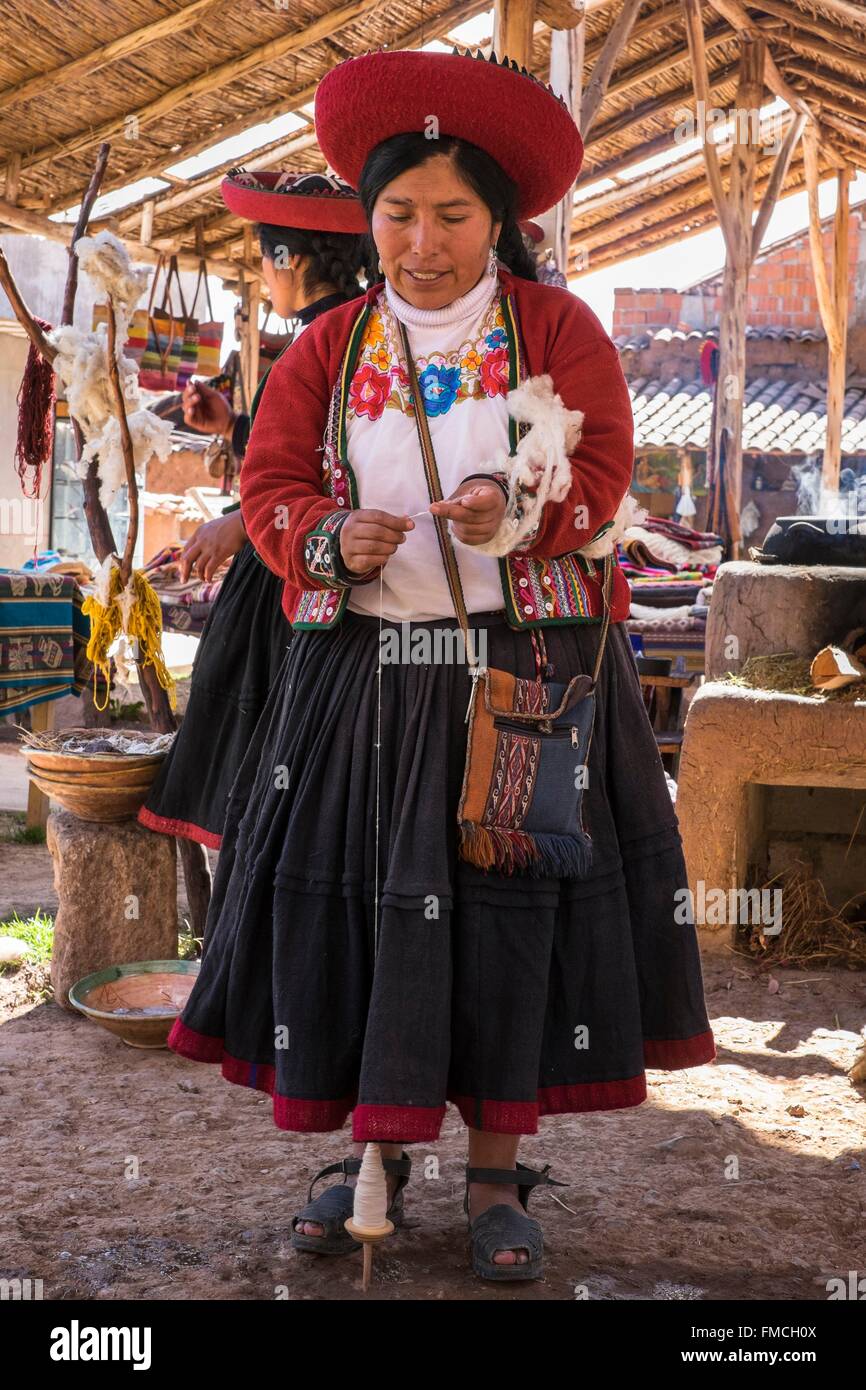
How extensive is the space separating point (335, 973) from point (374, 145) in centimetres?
138

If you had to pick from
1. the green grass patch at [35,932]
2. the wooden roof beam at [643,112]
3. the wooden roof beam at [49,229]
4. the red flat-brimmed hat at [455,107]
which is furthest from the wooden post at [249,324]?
the red flat-brimmed hat at [455,107]

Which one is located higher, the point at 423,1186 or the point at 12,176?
the point at 12,176

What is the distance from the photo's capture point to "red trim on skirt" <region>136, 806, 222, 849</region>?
3.42 metres

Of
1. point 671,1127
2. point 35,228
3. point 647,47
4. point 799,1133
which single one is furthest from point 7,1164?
point 647,47

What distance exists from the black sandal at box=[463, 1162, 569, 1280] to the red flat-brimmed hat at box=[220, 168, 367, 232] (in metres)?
2.00

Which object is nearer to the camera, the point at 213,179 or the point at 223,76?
the point at 223,76

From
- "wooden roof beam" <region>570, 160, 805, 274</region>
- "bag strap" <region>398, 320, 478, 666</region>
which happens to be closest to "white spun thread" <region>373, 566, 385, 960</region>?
"bag strap" <region>398, 320, 478, 666</region>

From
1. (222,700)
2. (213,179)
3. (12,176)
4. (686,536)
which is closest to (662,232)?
(213,179)

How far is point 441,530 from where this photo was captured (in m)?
2.11

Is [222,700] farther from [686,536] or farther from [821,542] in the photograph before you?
[686,536]

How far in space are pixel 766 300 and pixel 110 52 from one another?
42.7 ft

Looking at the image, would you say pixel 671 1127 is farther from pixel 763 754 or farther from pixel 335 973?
pixel 763 754

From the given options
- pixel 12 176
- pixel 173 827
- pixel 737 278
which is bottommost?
pixel 173 827

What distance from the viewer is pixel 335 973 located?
7.07 feet
